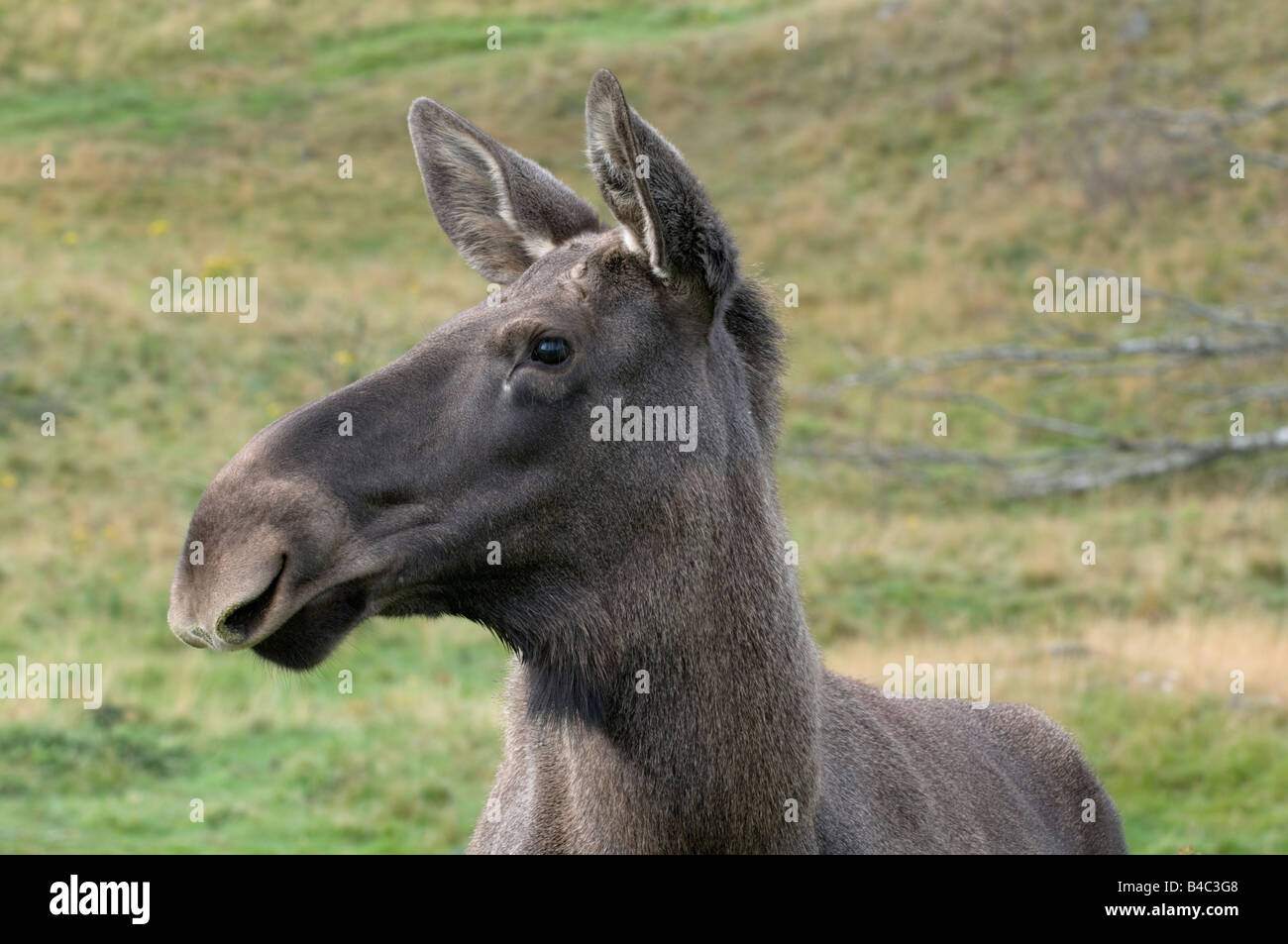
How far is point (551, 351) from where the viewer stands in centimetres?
360

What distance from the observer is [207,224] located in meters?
32.7

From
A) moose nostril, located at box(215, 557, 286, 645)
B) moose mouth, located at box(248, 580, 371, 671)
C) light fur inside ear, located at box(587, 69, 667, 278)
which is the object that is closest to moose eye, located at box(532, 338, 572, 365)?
light fur inside ear, located at box(587, 69, 667, 278)

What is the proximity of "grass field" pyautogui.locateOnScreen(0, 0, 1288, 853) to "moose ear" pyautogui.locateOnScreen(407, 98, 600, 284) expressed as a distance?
685 mm

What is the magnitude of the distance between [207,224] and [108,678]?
22.3m

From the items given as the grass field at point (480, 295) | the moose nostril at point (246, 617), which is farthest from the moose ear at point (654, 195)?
the moose nostril at point (246, 617)

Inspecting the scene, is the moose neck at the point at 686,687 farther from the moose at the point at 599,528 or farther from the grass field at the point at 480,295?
the grass field at the point at 480,295

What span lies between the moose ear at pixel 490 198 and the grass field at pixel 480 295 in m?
0.69

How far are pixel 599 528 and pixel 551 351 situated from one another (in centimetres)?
46

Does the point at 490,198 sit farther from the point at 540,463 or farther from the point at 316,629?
the point at 316,629

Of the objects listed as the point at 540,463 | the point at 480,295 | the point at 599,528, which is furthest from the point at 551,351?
the point at 480,295

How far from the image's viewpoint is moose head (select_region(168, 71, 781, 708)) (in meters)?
3.21

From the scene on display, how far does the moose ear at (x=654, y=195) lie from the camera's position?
3490 mm

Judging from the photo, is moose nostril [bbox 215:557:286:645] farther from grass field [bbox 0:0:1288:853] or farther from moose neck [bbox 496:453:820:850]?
moose neck [bbox 496:453:820:850]

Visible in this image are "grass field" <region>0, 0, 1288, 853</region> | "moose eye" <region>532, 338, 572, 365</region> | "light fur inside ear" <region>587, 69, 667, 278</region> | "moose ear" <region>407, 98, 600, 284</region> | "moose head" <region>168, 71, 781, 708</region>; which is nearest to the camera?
"moose head" <region>168, 71, 781, 708</region>
